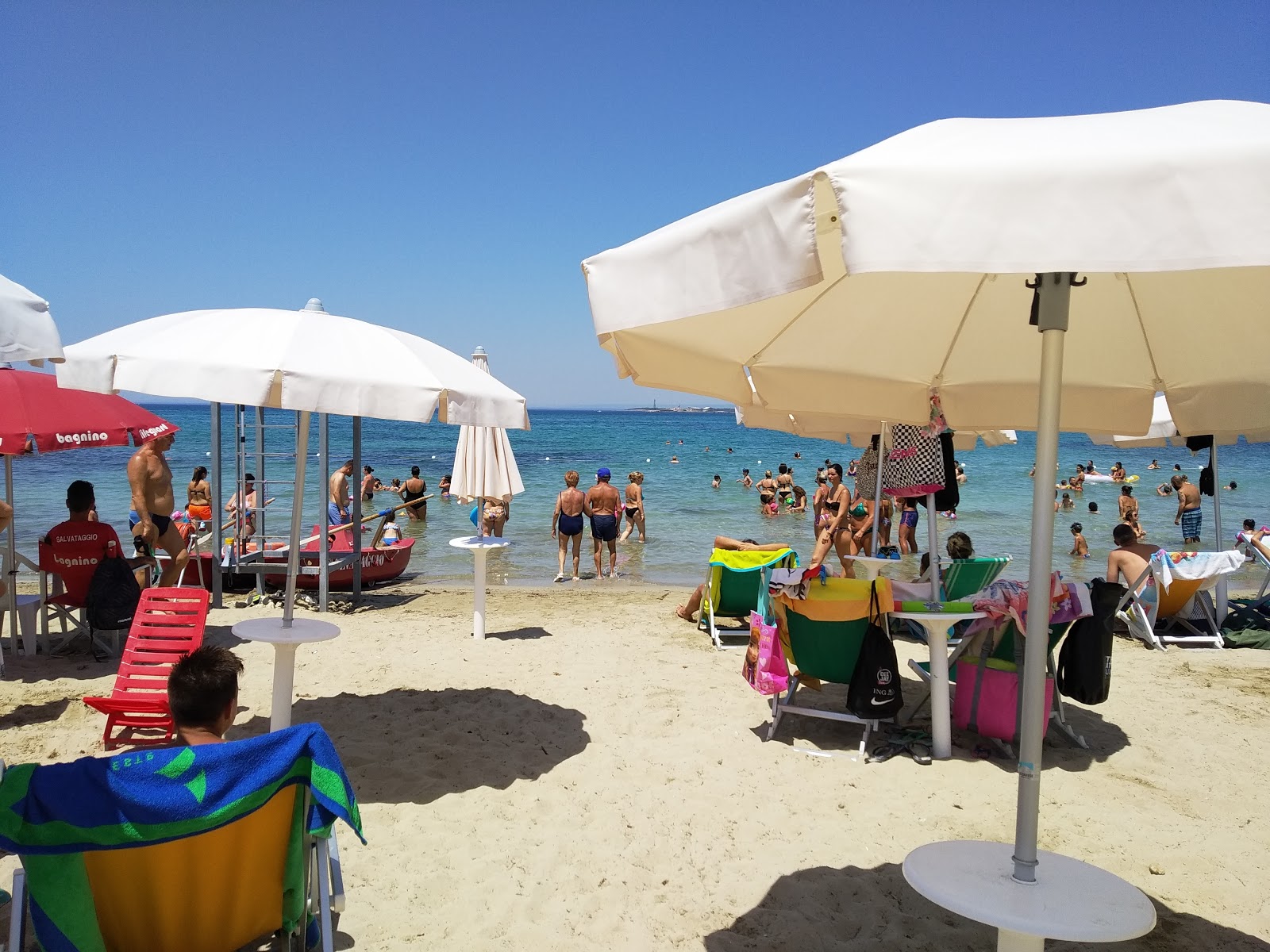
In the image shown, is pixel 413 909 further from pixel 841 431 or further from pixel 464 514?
pixel 464 514

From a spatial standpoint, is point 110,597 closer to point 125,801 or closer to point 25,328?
point 25,328

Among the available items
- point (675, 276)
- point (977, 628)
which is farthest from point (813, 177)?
point (977, 628)

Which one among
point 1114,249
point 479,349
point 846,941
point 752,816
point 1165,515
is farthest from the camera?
point 1165,515

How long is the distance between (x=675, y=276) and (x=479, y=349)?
6.00 meters

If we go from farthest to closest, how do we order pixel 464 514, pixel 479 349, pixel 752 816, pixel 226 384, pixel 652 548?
pixel 464 514
pixel 652 548
pixel 479 349
pixel 752 816
pixel 226 384

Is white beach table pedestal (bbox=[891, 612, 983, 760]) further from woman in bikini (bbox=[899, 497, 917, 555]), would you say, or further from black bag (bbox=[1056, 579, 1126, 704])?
woman in bikini (bbox=[899, 497, 917, 555])

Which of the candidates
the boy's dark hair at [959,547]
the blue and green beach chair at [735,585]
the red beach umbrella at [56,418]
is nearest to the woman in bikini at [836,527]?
the blue and green beach chair at [735,585]

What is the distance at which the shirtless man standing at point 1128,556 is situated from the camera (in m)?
7.66

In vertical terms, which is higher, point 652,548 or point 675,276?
point 675,276

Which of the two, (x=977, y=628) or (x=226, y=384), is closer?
(x=226, y=384)

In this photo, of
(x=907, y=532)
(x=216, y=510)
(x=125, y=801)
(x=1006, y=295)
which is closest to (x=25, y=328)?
(x=125, y=801)

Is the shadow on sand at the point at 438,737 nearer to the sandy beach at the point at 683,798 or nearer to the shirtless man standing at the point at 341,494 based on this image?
the sandy beach at the point at 683,798

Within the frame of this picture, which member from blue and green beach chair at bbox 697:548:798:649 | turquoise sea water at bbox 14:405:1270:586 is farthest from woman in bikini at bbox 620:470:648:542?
blue and green beach chair at bbox 697:548:798:649

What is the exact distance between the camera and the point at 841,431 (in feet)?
21.4
